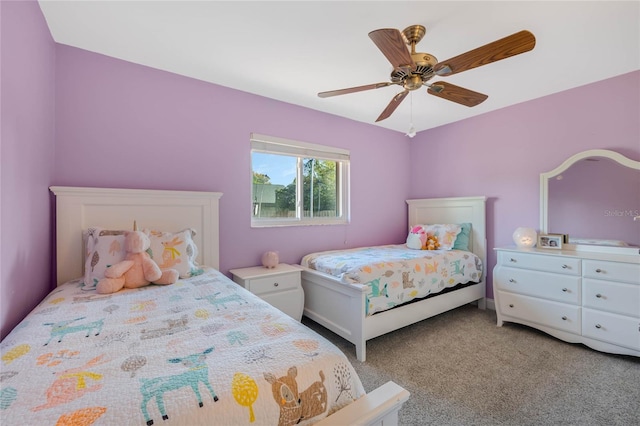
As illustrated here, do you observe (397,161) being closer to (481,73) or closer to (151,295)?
(481,73)

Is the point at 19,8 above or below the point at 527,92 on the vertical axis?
below

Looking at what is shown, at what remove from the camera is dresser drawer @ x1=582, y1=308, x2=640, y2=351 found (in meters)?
1.94

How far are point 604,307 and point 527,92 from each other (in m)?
2.02

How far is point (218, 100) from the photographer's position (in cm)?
250

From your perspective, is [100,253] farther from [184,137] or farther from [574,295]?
[574,295]

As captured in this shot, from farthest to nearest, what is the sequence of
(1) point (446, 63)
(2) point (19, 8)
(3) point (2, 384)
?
(1) point (446, 63)
(2) point (19, 8)
(3) point (2, 384)

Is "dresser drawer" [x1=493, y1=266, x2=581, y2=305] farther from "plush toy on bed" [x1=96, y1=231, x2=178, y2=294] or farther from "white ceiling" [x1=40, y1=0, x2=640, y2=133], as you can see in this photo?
"plush toy on bed" [x1=96, y1=231, x2=178, y2=294]

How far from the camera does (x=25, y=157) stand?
4.62 ft

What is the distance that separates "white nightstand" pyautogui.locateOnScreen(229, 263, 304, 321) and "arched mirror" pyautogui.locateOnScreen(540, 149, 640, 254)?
8.53ft

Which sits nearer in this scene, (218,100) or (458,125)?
(218,100)

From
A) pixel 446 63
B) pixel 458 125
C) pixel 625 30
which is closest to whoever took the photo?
pixel 446 63

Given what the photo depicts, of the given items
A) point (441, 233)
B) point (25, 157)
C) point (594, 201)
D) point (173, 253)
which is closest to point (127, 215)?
point (173, 253)

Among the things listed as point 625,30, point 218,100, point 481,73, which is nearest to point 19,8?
point 218,100

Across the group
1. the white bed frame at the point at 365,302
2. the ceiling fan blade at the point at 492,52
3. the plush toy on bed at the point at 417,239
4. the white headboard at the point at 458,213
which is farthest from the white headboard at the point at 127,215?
the white headboard at the point at 458,213
